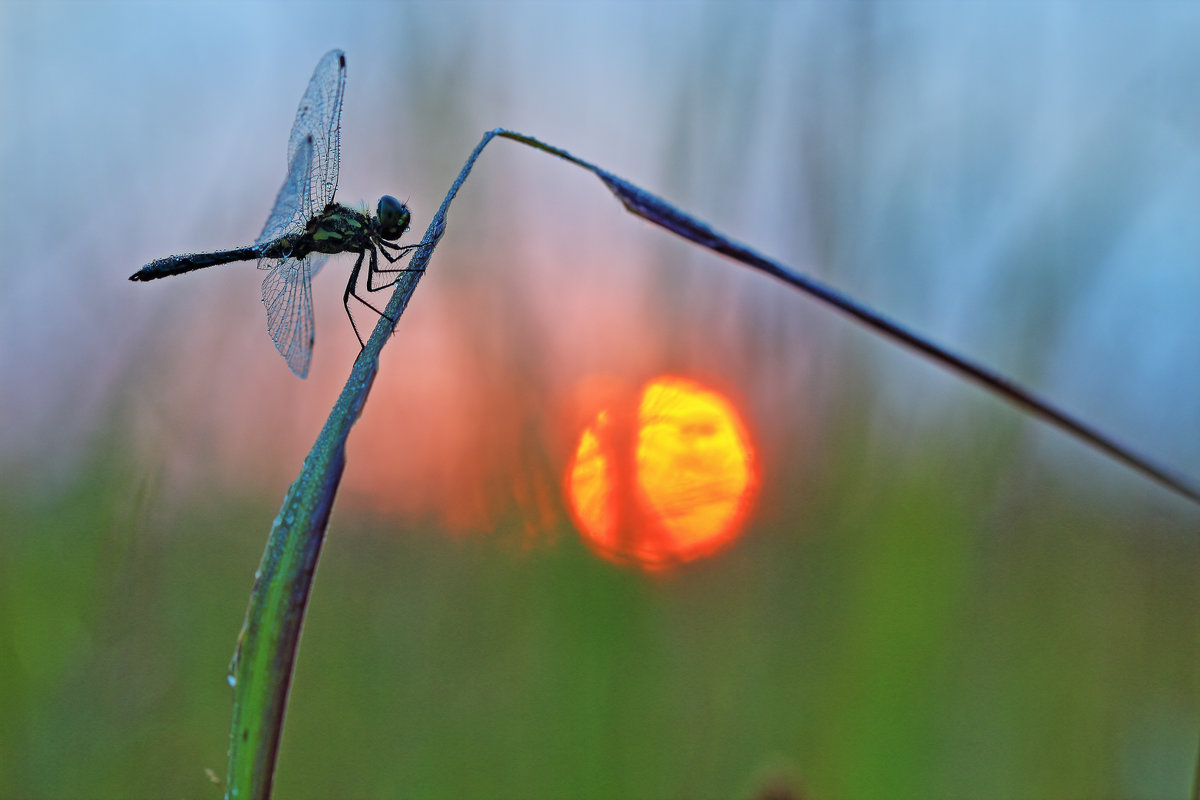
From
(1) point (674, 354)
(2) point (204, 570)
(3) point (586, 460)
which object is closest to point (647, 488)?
(3) point (586, 460)

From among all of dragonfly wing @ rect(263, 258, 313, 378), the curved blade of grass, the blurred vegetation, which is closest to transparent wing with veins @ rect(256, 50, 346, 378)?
dragonfly wing @ rect(263, 258, 313, 378)

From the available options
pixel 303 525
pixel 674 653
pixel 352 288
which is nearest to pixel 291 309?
pixel 352 288

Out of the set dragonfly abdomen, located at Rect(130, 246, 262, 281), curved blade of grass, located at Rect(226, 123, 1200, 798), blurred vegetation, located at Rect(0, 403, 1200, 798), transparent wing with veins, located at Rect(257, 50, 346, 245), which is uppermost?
transparent wing with veins, located at Rect(257, 50, 346, 245)

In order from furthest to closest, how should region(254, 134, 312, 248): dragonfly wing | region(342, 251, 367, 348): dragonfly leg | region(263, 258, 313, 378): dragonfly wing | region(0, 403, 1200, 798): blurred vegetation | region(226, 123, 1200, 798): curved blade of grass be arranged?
region(254, 134, 312, 248): dragonfly wing
region(342, 251, 367, 348): dragonfly leg
region(263, 258, 313, 378): dragonfly wing
region(0, 403, 1200, 798): blurred vegetation
region(226, 123, 1200, 798): curved blade of grass

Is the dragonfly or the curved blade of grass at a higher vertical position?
the dragonfly

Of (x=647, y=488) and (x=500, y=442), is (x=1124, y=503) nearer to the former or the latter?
(x=647, y=488)

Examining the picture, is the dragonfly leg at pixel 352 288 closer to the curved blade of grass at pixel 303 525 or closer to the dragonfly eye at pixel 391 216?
the dragonfly eye at pixel 391 216

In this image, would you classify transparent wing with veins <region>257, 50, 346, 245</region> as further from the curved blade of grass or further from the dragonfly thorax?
the curved blade of grass
